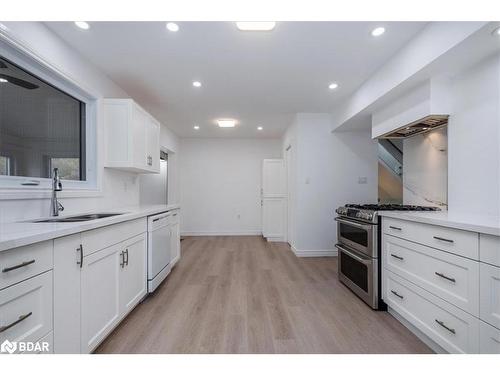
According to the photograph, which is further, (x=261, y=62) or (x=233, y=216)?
(x=233, y=216)

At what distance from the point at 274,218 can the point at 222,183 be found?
1614mm

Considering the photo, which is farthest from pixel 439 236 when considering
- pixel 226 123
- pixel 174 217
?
pixel 226 123

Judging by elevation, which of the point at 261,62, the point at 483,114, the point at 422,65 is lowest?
the point at 483,114

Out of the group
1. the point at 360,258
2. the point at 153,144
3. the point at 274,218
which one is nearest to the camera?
the point at 360,258

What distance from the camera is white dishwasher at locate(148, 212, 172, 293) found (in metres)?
2.31

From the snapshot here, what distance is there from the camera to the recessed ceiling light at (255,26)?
1.75 metres

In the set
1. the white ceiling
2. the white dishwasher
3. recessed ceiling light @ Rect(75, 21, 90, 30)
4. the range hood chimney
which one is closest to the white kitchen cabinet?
the white dishwasher

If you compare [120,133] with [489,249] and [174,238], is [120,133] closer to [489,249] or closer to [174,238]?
[174,238]

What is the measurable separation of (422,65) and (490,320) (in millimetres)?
1797

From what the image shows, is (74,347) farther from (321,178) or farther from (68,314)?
(321,178)

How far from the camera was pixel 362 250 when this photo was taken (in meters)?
2.25

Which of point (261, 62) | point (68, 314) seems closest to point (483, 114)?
point (261, 62)

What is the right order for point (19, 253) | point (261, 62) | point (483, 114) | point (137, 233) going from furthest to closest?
point (261, 62) → point (137, 233) → point (483, 114) → point (19, 253)

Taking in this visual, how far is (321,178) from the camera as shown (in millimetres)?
3934
